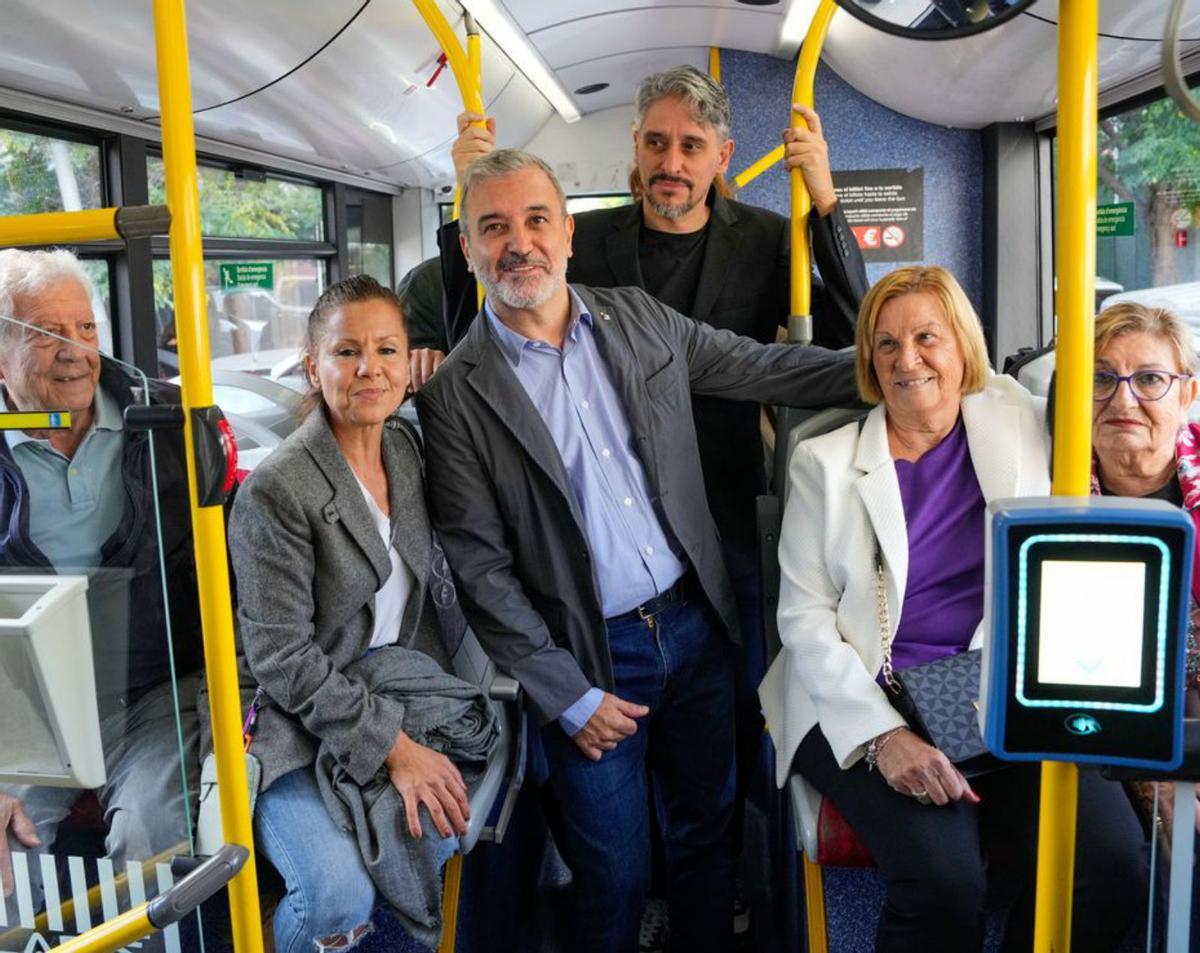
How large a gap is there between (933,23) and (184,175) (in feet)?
2.74

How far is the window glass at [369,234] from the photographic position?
5.98 meters

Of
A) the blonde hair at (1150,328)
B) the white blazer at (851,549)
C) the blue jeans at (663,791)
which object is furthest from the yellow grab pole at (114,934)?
the blonde hair at (1150,328)

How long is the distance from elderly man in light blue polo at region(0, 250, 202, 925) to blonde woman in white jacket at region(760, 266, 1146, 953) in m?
1.16

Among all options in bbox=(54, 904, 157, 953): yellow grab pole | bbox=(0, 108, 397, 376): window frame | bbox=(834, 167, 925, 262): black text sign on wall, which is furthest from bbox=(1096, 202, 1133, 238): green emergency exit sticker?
bbox=(54, 904, 157, 953): yellow grab pole

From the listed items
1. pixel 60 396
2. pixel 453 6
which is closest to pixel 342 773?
pixel 60 396

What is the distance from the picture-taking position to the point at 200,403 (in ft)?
4.11

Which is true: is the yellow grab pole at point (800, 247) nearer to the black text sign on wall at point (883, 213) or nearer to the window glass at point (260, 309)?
the window glass at point (260, 309)

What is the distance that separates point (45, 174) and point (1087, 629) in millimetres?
3221

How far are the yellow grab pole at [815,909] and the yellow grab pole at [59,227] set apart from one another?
5.47 feet

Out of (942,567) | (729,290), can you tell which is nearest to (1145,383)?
(942,567)

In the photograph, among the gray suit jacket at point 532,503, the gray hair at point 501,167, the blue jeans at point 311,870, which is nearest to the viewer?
the blue jeans at point 311,870

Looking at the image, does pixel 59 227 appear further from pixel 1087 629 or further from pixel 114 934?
pixel 1087 629

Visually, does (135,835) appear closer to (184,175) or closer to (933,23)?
(184,175)

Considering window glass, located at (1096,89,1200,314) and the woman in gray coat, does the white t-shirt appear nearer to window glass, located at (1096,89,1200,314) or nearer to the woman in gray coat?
the woman in gray coat
